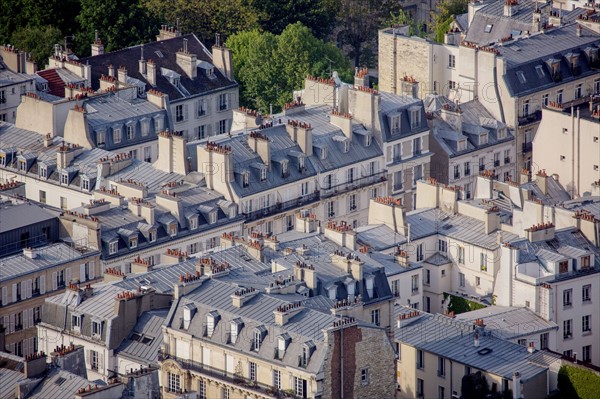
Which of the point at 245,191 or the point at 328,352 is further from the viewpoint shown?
the point at 245,191

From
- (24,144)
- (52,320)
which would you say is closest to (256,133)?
(24,144)

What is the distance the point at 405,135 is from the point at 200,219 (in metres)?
19.2

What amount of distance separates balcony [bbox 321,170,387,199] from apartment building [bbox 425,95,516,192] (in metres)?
6.21

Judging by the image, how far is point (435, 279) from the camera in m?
150

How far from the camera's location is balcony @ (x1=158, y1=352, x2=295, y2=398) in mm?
124894

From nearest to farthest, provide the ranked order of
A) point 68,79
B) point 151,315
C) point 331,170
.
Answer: point 151,315 → point 331,170 → point 68,79

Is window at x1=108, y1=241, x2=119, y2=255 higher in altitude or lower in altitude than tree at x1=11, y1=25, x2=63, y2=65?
lower

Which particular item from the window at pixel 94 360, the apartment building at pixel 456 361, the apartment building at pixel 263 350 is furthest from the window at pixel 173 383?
the apartment building at pixel 456 361

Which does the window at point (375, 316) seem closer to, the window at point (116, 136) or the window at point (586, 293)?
the window at point (586, 293)

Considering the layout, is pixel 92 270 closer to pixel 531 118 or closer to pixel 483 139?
pixel 483 139

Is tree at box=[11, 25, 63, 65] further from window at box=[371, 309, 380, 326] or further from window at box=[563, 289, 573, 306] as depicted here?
window at box=[371, 309, 380, 326]

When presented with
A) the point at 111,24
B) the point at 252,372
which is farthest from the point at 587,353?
the point at 111,24

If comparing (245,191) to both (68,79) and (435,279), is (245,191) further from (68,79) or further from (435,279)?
(68,79)

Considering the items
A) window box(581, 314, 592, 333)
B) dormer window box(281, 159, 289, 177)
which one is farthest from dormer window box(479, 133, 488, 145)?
window box(581, 314, 592, 333)
